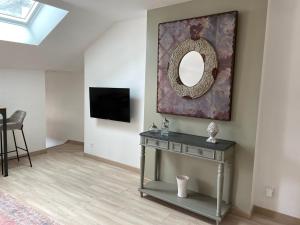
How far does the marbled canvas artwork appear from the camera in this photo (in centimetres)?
257

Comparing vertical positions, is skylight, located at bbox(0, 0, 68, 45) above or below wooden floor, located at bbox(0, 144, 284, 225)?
above

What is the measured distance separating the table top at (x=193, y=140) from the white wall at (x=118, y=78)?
83cm

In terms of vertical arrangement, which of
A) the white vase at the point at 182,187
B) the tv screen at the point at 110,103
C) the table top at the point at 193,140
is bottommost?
the white vase at the point at 182,187

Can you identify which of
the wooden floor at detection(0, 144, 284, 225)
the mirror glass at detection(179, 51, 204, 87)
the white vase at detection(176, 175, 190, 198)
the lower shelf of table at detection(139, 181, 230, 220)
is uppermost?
the mirror glass at detection(179, 51, 204, 87)

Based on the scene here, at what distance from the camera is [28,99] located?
4418mm

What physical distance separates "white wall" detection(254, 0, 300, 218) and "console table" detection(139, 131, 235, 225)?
426 millimetres

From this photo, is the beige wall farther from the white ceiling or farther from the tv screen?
the tv screen

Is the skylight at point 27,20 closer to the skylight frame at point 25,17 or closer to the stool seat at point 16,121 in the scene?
the skylight frame at point 25,17

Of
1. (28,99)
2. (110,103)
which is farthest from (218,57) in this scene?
(28,99)

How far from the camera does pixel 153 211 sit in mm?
2697

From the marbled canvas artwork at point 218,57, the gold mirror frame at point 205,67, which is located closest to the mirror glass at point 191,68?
the gold mirror frame at point 205,67

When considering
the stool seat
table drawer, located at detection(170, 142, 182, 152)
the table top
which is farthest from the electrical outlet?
the stool seat

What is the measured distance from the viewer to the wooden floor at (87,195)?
8.29 feet

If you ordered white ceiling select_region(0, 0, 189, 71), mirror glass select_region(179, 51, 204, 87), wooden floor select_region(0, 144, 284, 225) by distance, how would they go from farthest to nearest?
white ceiling select_region(0, 0, 189, 71) < mirror glass select_region(179, 51, 204, 87) < wooden floor select_region(0, 144, 284, 225)
